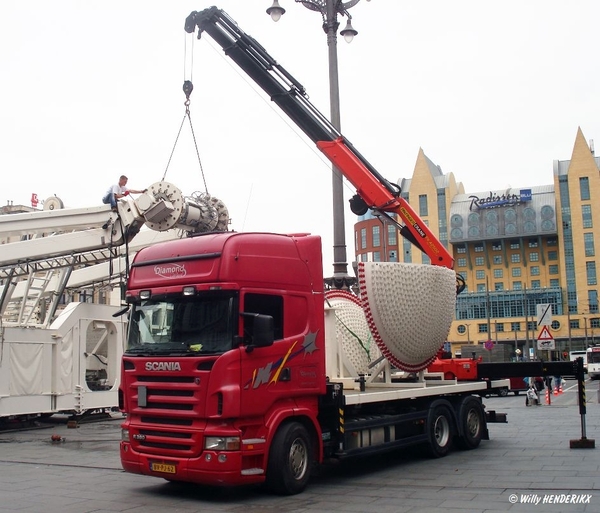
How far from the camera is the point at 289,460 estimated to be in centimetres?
931

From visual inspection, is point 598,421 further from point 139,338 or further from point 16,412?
point 16,412

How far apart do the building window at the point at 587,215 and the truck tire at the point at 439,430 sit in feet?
289

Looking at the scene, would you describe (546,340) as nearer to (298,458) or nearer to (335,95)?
(335,95)

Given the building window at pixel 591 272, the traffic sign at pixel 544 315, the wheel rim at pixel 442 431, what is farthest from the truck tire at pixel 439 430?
the building window at pixel 591 272

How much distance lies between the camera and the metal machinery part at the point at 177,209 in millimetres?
15594

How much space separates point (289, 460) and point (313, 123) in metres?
9.08

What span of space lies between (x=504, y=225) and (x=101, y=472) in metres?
93.1

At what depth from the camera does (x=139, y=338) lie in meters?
9.87

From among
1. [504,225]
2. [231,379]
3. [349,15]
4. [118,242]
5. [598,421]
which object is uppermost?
[504,225]

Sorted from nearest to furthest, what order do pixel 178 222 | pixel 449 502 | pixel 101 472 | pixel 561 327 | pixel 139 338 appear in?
pixel 449 502
pixel 139 338
pixel 101 472
pixel 178 222
pixel 561 327

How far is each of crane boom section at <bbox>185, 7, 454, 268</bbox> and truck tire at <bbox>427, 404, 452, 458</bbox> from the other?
13.2ft

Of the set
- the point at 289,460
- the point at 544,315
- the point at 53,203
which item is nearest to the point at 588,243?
the point at 544,315

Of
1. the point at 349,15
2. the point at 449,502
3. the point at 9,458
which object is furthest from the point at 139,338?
the point at 349,15

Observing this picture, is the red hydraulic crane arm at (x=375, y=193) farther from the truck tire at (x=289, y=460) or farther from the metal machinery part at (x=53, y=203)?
the metal machinery part at (x=53, y=203)
